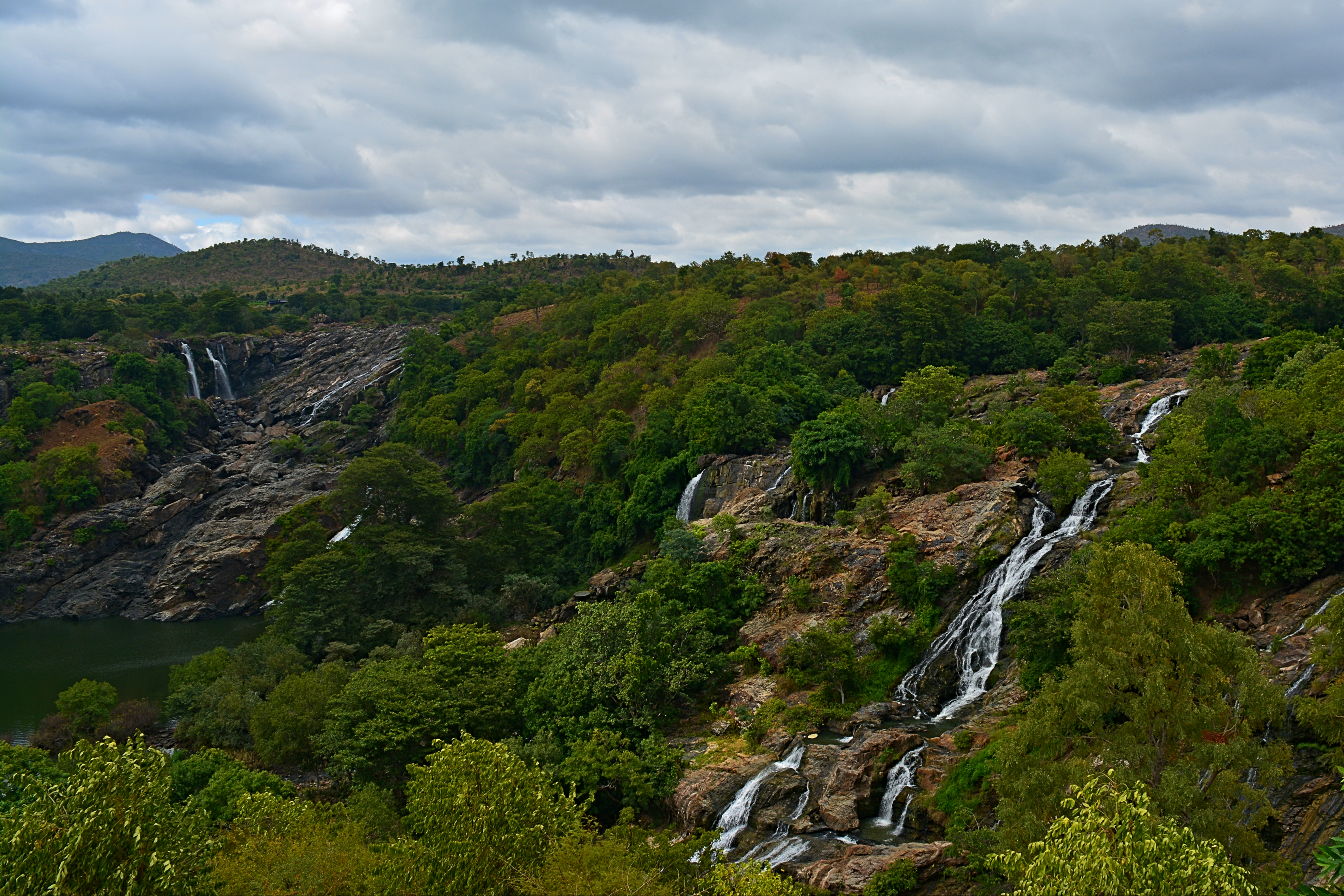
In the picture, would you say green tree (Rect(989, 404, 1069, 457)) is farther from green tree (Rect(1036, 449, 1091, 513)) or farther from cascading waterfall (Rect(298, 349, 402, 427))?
cascading waterfall (Rect(298, 349, 402, 427))

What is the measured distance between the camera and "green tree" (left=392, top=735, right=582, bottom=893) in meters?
12.9

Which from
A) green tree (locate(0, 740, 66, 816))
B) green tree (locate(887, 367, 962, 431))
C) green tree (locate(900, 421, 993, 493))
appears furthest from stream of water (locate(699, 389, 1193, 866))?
green tree (locate(0, 740, 66, 816))

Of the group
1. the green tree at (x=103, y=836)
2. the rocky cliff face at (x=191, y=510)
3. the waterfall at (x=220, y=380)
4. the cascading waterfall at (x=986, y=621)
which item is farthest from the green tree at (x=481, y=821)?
the waterfall at (x=220, y=380)

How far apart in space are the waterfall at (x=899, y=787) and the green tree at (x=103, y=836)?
13.8 meters

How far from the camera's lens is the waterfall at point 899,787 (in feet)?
63.7

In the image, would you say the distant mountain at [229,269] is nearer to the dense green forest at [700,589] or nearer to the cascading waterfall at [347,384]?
the cascading waterfall at [347,384]

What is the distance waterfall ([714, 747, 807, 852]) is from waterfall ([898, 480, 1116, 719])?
4.45m

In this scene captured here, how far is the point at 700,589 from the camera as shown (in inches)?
1204

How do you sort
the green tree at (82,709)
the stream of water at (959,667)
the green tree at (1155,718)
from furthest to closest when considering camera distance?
the green tree at (82,709) → the stream of water at (959,667) → the green tree at (1155,718)

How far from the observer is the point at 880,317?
163 ft

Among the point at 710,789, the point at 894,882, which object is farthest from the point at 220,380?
the point at 894,882

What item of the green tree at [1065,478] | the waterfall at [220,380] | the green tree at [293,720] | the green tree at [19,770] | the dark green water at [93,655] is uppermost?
the waterfall at [220,380]

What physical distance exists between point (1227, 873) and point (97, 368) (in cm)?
8234

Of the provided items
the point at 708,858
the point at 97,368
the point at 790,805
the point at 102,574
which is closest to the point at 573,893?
the point at 708,858
